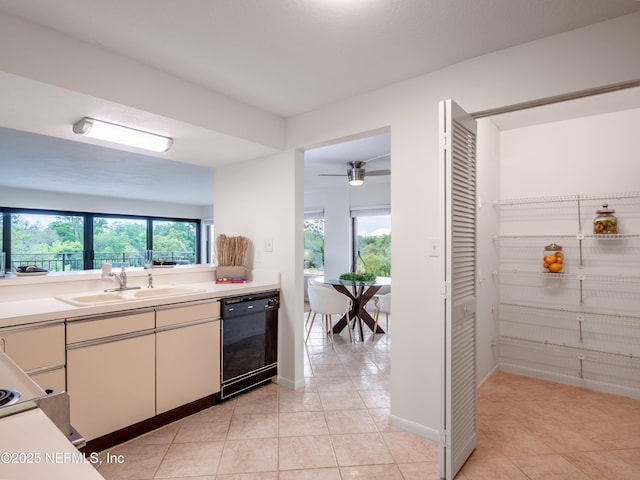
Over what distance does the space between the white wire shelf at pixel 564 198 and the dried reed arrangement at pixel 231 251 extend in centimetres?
248

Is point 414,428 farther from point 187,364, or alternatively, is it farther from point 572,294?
point 572,294

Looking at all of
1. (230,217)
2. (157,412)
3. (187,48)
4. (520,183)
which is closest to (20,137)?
(230,217)

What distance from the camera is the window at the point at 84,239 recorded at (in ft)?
22.7

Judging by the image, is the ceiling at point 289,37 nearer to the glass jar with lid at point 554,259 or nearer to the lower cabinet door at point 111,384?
the lower cabinet door at point 111,384

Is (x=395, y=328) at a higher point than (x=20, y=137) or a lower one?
lower

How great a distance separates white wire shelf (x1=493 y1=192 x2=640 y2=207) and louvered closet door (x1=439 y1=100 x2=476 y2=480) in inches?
63.2

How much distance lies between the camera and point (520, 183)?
3.47 meters

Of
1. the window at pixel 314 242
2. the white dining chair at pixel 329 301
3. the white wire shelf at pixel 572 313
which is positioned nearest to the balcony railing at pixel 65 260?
the window at pixel 314 242

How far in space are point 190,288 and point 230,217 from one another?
0.91 m

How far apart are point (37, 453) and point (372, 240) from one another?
6.02 m

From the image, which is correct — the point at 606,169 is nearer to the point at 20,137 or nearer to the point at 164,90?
the point at 164,90

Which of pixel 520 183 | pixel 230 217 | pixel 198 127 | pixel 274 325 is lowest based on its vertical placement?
pixel 274 325

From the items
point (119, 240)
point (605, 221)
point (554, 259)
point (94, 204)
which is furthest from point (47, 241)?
point (605, 221)

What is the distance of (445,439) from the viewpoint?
1.84 metres
